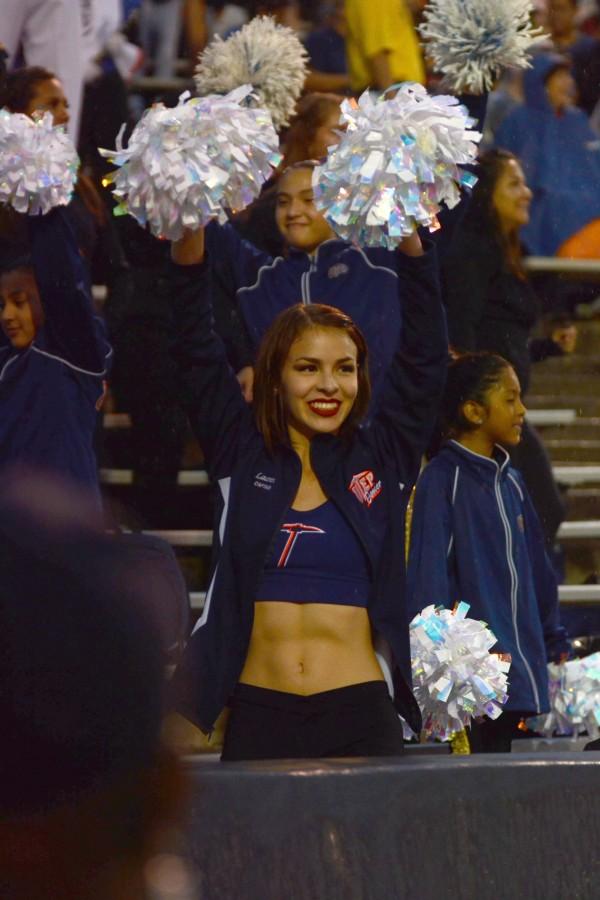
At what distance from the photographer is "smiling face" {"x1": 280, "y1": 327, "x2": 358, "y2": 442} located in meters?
3.91

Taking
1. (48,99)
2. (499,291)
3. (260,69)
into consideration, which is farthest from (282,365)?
(499,291)

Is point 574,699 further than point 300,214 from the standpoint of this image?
No

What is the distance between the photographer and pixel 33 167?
453cm

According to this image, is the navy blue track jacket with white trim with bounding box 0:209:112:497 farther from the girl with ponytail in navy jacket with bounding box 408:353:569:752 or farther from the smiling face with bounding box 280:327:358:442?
the smiling face with bounding box 280:327:358:442

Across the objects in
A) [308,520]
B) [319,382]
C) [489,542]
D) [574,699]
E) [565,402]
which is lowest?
[574,699]

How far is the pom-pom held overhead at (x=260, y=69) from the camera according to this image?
605 cm

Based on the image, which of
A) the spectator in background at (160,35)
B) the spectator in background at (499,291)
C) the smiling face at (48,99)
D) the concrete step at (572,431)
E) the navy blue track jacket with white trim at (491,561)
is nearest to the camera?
the navy blue track jacket with white trim at (491,561)

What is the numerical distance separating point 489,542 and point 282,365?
147 centimetres

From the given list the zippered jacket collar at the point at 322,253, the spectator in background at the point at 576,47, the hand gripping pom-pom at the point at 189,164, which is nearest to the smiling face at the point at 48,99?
the zippered jacket collar at the point at 322,253

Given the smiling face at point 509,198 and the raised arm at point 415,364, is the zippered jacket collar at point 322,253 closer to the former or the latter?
the raised arm at point 415,364

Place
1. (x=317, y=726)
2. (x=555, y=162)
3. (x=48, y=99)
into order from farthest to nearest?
(x=555, y=162) → (x=48, y=99) → (x=317, y=726)

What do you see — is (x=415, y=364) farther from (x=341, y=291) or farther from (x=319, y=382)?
(x=341, y=291)

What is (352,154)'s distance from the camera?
3791 millimetres

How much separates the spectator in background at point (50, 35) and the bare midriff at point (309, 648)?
3.92 meters
